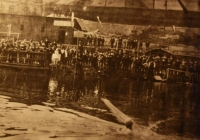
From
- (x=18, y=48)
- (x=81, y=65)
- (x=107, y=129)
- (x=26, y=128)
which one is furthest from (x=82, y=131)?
(x=18, y=48)

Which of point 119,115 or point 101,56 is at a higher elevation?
point 101,56

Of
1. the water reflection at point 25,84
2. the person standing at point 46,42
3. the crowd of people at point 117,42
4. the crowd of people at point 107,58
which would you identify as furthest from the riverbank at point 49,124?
the crowd of people at point 117,42

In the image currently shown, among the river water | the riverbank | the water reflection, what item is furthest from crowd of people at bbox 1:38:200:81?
the riverbank

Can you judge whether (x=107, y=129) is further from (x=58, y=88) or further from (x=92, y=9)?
(x=92, y=9)

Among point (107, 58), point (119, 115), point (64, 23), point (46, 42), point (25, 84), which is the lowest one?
point (119, 115)

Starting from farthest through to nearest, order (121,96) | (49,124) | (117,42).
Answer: (117,42) < (121,96) < (49,124)

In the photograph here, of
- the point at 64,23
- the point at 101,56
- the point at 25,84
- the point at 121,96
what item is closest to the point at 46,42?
the point at 64,23

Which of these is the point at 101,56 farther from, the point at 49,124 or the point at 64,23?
the point at 49,124
